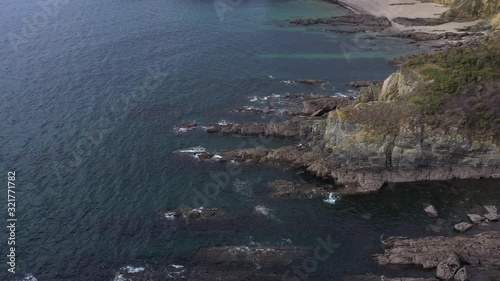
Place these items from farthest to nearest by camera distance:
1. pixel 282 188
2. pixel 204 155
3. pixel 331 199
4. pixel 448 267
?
pixel 204 155
pixel 282 188
pixel 331 199
pixel 448 267

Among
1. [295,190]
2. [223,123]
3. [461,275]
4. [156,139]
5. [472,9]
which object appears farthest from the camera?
[472,9]

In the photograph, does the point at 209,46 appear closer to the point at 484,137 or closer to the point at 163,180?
the point at 163,180

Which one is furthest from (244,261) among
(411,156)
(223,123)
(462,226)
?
(223,123)

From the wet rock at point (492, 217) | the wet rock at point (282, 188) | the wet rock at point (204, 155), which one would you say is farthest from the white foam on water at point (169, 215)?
the wet rock at point (492, 217)

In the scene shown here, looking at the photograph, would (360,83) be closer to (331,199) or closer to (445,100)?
(445,100)

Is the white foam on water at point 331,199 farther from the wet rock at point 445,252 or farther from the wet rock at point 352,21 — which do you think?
the wet rock at point 352,21

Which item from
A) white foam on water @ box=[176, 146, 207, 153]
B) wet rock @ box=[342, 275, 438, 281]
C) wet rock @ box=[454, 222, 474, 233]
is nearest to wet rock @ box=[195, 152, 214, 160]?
white foam on water @ box=[176, 146, 207, 153]
